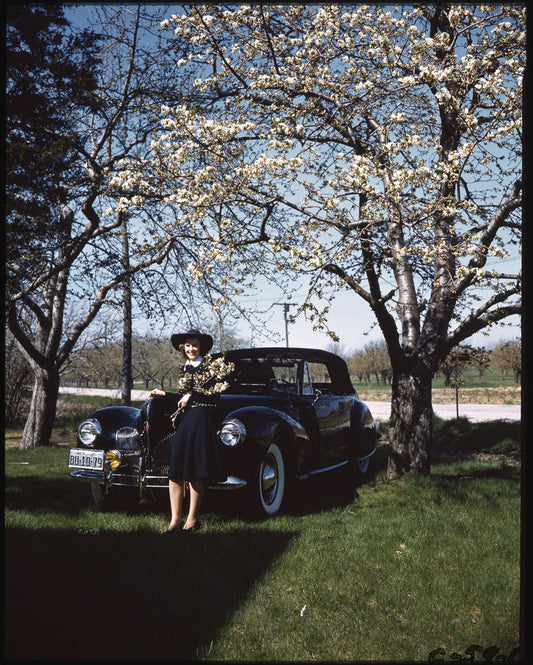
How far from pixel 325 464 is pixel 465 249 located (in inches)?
116

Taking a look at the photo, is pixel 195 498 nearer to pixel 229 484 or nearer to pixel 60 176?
pixel 229 484

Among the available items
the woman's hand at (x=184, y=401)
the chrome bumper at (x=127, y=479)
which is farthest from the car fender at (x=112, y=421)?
the woman's hand at (x=184, y=401)

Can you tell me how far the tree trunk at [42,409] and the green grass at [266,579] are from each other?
20.2 feet

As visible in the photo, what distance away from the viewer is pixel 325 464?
659 centimetres

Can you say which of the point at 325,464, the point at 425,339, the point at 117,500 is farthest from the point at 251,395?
the point at 425,339

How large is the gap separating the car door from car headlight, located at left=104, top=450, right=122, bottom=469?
2.15 meters

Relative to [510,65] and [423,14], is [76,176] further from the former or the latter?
[510,65]

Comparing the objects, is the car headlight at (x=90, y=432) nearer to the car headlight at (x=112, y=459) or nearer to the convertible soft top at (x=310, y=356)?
the car headlight at (x=112, y=459)

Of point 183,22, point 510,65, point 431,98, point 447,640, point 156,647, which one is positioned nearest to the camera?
point 156,647

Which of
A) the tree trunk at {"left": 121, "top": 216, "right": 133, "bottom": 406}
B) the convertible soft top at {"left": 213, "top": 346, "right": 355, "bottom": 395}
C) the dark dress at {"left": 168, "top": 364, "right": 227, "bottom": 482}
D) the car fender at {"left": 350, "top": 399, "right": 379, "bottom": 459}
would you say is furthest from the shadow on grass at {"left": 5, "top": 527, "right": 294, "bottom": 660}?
the tree trunk at {"left": 121, "top": 216, "right": 133, "bottom": 406}

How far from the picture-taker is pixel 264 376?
6.53 m

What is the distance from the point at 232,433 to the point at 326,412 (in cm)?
194

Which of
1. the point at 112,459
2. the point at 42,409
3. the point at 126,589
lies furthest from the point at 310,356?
the point at 42,409

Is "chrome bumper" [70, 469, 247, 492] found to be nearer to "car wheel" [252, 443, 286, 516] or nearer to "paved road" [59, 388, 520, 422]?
"car wheel" [252, 443, 286, 516]
